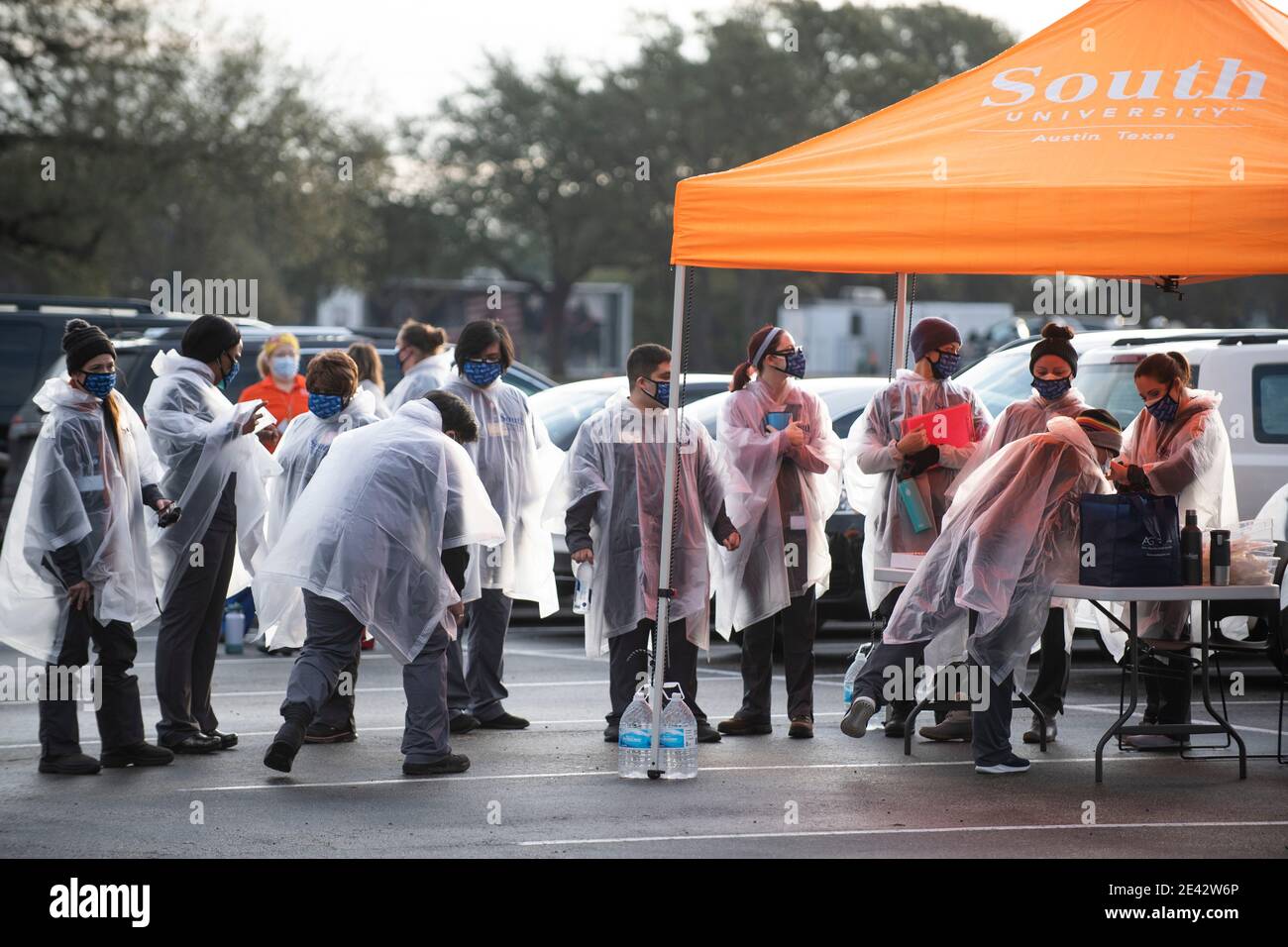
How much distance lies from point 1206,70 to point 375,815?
4988 mm

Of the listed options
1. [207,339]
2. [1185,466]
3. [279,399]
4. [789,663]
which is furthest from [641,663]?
[279,399]

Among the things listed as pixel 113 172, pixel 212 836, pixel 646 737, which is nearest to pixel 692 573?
pixel 646 737

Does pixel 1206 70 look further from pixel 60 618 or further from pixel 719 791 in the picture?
pixel 60 618

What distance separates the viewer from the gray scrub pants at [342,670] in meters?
7.73

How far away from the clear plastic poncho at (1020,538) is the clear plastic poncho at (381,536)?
7.64ft

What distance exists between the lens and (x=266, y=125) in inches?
1645

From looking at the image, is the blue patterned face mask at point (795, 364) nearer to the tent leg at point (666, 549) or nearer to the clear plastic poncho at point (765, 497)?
the clear plastic poncho at point (765, 497)

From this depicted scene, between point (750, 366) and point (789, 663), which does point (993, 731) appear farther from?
point (750, 366)

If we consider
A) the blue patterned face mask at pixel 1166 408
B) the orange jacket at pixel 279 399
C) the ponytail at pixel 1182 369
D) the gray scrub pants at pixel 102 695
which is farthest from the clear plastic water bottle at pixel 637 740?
the orange jacket at pixel 279 399

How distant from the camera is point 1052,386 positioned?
841cm

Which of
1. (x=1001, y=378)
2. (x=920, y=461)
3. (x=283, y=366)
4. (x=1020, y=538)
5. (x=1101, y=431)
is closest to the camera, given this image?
(x=1020, y=538)

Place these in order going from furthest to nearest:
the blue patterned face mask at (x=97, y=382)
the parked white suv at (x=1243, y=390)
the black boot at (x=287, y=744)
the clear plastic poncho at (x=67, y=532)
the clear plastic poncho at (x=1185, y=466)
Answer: the parked white suv at (x=1243, y=390) < the clear plastic poncho at (x=1185, y=466) < the blue patterned face mask at (x=97, y=382) < the clear plastic poncho at (x=67, y=532) < the black boot at (x=287, y=744)

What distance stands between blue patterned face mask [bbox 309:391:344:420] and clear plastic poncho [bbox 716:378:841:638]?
193cm

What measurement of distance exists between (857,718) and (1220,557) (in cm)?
174
